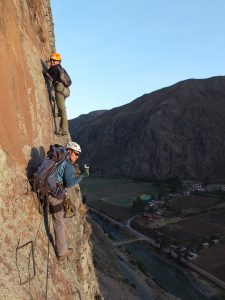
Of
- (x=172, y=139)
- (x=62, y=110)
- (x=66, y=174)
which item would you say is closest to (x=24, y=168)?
(x=66, y=174)

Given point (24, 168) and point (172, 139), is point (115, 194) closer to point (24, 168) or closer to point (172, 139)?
point (172, 139)

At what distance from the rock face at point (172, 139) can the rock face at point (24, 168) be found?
419 feet

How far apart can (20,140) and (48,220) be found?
174cm

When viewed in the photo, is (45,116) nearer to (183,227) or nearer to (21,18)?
(21,18)

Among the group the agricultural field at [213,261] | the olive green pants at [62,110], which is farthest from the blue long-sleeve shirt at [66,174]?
the agricultural field at [213,261]

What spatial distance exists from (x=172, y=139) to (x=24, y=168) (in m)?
151

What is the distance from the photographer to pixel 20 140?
Answer: 796cm

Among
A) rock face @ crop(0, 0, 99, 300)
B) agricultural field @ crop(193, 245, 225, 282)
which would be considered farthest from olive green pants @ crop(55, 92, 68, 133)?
agricultural field @ crop(193, 245, 225, 282)

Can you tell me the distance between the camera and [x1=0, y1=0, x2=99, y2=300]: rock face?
6359mm

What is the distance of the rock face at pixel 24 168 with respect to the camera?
6.36 meters

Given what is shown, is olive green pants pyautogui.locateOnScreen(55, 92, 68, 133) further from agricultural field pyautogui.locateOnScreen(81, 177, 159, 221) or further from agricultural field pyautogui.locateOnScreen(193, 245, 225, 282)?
agricultural field pyautogui.locateOnScreen(81, 177, 159, 221)

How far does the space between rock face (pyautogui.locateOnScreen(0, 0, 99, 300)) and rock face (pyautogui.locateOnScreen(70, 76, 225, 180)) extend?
128 meters

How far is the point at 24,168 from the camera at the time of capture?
25.6ft

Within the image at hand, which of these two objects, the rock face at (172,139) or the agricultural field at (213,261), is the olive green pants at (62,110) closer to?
the agricultural field at (213,261)
